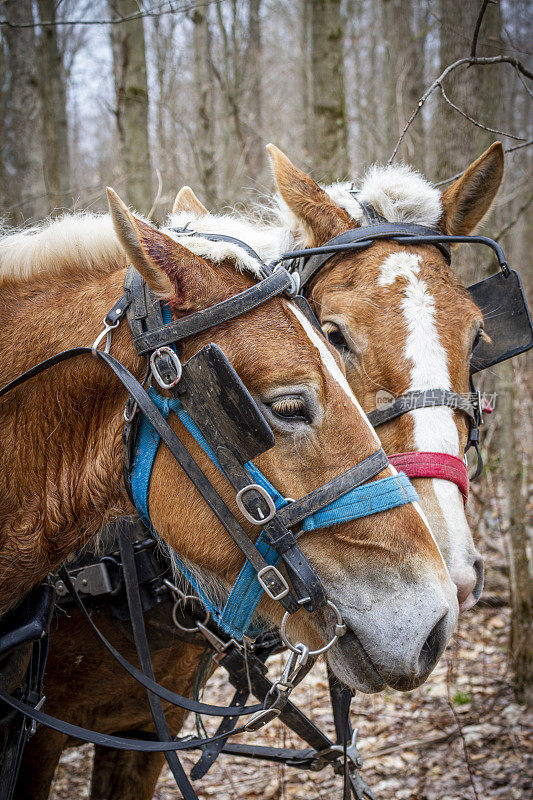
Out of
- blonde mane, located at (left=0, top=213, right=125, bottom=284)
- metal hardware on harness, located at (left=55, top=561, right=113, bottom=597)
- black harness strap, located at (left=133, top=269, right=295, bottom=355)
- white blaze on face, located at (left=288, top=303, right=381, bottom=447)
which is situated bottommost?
metal hardware on harness, located at (left=55, top=561, right=113, bottom=597)

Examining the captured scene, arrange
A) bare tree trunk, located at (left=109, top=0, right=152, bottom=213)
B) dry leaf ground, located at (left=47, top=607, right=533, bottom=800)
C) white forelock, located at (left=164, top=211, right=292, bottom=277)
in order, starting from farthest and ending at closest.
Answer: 1. bare tree trunk, located at (left=109, top=0, right=152, bottom=213)
2. dry leaf ground, located at (left=47, top=607, right=533, bottom=800)
3. white forelock, located at (left=164, top=211, right=292, bottom=277)

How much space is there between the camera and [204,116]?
659cm

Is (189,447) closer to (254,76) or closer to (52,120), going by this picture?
(52,120)

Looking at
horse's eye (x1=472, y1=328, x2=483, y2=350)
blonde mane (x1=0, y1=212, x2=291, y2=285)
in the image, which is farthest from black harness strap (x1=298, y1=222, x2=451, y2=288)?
blonde mane (x1=0, y1=212, x2=291, y2=285)

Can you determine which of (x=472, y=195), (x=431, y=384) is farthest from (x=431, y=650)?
(x=472, y=195)

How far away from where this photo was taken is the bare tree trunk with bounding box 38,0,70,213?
6340 millimetres

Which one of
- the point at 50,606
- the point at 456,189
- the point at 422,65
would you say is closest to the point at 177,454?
the point at 50,606

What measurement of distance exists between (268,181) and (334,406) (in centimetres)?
1025

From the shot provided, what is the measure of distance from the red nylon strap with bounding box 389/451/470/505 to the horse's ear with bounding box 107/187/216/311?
38.2 inches

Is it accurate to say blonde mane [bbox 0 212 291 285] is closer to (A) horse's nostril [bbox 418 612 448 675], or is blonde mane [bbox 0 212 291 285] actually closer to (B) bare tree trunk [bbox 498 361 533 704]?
(A) horse's nostril [bbox 418 612 448 675]

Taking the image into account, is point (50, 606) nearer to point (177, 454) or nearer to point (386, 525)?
point (177, 454)

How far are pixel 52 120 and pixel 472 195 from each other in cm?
614

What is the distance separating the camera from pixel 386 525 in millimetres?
1627

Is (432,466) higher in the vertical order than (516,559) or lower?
higher
